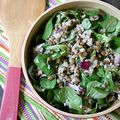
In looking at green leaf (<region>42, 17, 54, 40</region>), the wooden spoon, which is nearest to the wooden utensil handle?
the wooden spoon

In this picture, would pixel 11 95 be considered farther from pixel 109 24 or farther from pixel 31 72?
pixel 109 24

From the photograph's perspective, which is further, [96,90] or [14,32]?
[14,32]

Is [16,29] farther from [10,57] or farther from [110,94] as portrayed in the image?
[110,94]

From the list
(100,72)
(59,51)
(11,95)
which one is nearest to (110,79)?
(100,72)

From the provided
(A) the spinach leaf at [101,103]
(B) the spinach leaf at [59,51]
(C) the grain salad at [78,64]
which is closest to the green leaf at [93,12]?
(C) the grain salad at [78,64]

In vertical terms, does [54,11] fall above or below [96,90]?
above

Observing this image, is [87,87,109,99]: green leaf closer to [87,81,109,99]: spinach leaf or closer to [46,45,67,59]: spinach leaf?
[87,81,109,99]: spinach leaf

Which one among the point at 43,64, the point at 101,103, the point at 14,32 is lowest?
the point at 101,103
